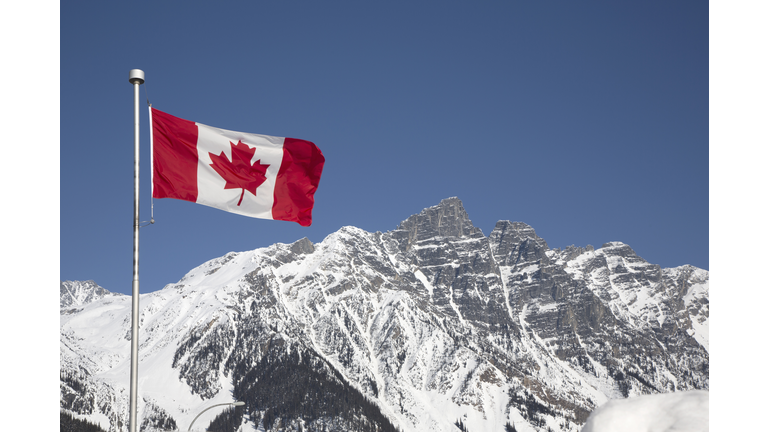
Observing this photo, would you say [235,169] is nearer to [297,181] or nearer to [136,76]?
[297,181]

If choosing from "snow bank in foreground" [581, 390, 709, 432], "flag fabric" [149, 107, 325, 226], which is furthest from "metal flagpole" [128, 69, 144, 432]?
"snow bank in foreground" [581, 390, 709, 432]

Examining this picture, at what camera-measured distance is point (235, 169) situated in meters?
16.5

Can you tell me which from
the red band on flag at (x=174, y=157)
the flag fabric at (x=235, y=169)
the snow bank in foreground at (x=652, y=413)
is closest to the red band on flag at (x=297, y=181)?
the flag fabric at (x=235, y=169)

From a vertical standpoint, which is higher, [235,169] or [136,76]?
[136,76]

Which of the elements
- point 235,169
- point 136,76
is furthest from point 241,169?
point 136,76

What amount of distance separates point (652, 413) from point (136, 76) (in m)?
10.9

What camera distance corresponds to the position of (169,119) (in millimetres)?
15406

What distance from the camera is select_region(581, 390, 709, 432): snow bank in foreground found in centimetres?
648

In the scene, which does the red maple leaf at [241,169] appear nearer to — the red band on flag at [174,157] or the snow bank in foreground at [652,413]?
the red band on flag at [174,157]

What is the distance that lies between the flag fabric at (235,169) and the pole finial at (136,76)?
4.25ft
